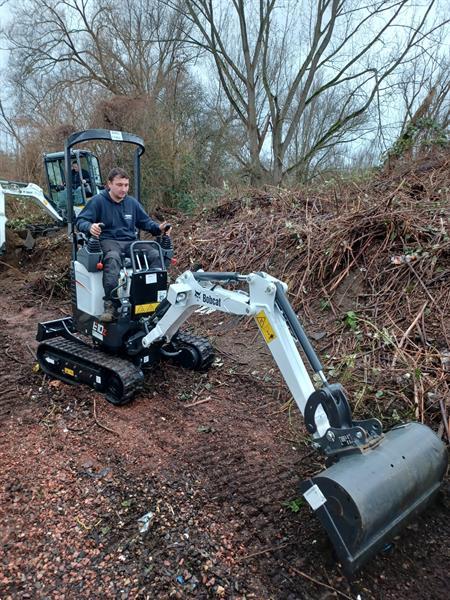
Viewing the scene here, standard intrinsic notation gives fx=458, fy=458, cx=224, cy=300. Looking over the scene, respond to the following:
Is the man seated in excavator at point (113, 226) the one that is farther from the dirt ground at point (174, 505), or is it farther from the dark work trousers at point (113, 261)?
the dirt ground at point (174, 505)

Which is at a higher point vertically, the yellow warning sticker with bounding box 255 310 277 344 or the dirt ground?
the yellow warning sticker with bounding box 255 310 277 344

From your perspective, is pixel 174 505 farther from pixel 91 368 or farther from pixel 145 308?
pixel 145 308

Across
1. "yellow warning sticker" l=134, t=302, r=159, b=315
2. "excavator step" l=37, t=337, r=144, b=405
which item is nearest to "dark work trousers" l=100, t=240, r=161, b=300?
"yellow warning sticker" l=134, t=302, r=159, b=315

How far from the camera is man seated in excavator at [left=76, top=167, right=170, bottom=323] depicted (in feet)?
14.1

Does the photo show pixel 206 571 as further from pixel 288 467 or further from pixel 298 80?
pixel 298 80

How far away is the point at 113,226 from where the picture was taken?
4535mm

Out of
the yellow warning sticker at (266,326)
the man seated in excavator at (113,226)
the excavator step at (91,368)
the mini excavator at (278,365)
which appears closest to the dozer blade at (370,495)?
the mini excavator at (278,365)

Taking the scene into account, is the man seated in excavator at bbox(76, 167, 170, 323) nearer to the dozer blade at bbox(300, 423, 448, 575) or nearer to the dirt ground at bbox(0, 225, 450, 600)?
the dirt ground at bbox(0, 225, 450, 600)

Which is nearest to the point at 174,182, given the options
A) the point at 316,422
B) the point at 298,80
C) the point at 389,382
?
the point at 298,80

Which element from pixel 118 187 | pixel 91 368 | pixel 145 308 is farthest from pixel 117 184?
pixel 91 368

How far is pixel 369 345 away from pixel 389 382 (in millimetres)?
634

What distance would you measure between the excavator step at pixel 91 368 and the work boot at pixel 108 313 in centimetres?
38

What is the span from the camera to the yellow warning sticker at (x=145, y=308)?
4.30m

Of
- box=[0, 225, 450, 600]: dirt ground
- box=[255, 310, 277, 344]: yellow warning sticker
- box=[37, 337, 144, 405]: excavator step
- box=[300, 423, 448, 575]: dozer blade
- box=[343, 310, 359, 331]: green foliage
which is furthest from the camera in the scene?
box=[343, 310, 359, 331]: green foliage
